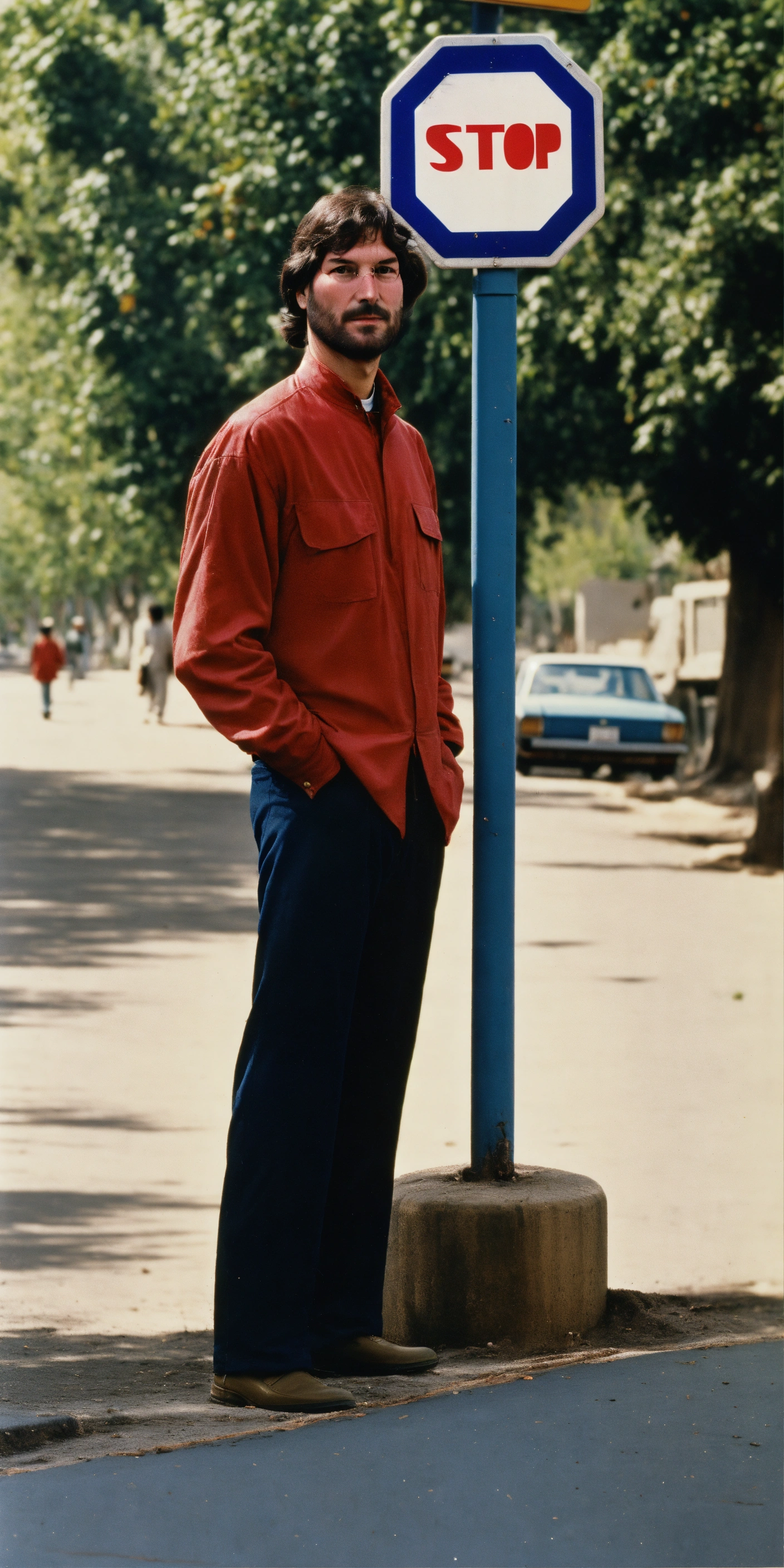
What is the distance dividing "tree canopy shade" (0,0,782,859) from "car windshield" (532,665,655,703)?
122cm

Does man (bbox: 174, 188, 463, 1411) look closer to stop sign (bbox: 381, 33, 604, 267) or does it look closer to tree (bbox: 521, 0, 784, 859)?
stop sign (bbox: 381, 33, 604, 267)

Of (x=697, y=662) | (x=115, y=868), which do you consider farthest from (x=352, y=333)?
(x=697, y=662)

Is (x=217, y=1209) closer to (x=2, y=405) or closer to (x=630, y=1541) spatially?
(x=630, y=1541)

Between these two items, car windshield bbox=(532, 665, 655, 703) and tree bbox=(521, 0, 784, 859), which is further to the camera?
car windshield bbox=(532, 665, 655, 703)

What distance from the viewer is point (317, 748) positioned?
3.18 metres

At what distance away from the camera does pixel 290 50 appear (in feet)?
59.7

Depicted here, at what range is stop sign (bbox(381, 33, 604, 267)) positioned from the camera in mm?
3877

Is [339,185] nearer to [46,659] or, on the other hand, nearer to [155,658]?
[155,658]

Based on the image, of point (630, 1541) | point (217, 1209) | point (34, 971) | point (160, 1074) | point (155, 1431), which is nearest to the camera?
point (630, 1541)

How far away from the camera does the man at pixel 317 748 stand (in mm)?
3203

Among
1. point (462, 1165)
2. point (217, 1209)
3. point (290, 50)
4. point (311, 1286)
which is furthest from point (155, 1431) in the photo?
point (290, 50)

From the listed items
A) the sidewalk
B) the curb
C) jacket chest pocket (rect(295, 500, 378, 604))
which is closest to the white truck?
the sidewalk

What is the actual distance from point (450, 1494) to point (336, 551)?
4.96 ft

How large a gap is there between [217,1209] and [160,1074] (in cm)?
159
